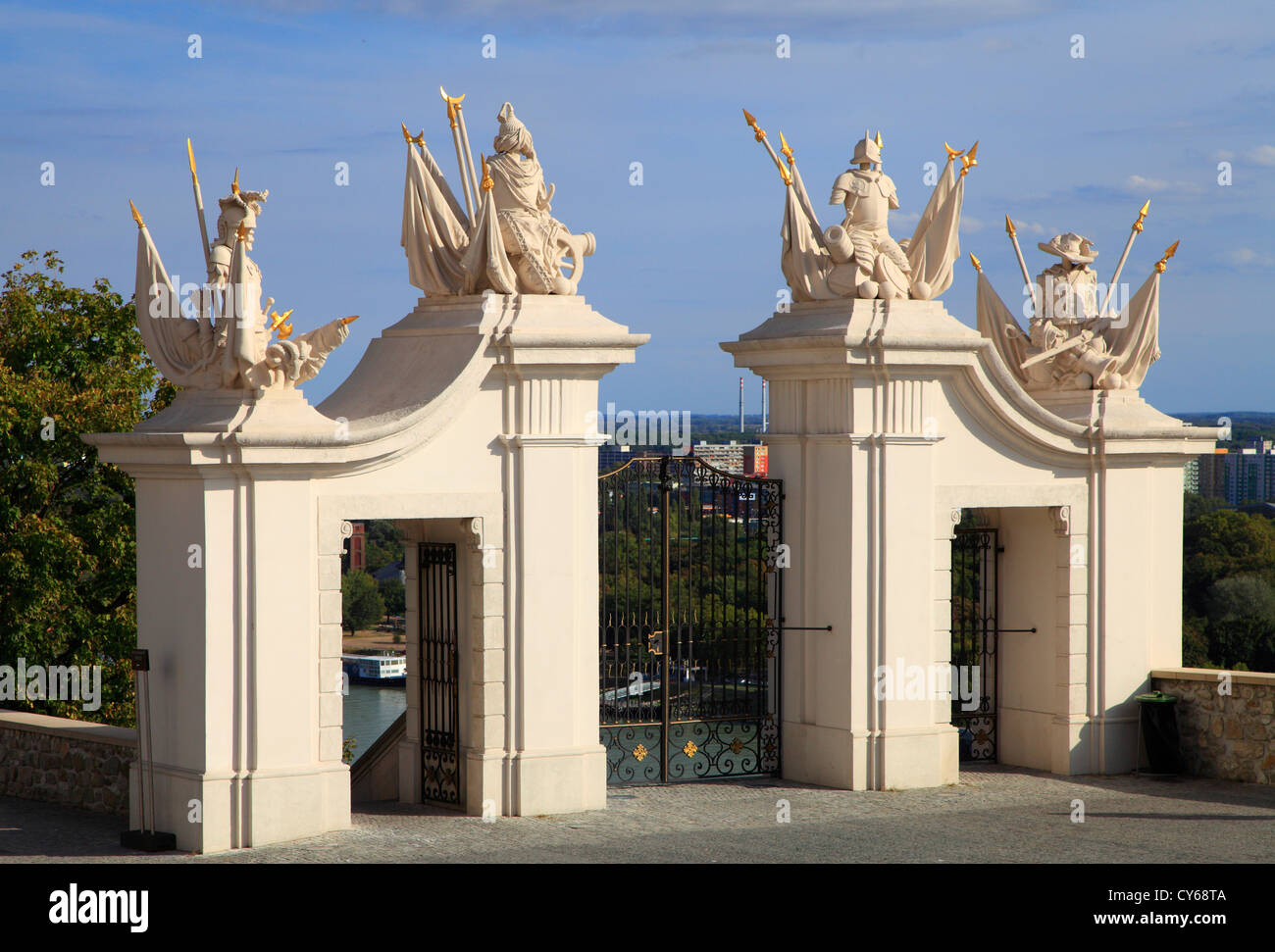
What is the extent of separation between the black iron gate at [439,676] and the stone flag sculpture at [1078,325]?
19.3 ft

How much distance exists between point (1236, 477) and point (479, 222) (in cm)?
5030

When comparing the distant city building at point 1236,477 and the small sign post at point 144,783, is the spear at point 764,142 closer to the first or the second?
the small sign post at point 144,783

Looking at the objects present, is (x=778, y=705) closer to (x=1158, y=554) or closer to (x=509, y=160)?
(x=1158, y=554)

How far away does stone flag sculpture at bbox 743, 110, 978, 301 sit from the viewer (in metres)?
15.7

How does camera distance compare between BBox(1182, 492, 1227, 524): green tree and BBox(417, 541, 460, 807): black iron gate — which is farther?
Result: BBox(1182, 492, 1227, 524): green tree

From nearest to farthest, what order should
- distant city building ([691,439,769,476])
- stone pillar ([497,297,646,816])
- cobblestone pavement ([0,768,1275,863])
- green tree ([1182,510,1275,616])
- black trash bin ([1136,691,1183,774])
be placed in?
cobblestone pavement ([0,768,1275,863]), stone pillar ([497,297,646,816]), distant city building ([691,439,769,476]), black trash bin ([1136,691,1183,774]), green tree ([1182,510,1275,616])

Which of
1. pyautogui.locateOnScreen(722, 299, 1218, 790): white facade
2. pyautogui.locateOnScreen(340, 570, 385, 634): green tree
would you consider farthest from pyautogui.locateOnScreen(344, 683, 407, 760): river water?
pyautogui.locateOnScreen(722, 299, 1218, 790): white facade

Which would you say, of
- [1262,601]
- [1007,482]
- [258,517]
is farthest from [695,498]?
[1262,601]

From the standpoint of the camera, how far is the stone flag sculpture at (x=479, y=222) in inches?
568

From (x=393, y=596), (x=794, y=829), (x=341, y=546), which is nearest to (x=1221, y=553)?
(x=393, y=596)

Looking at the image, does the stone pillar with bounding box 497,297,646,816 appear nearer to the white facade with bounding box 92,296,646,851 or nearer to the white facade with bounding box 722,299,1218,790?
the white facade with bounding box 92,296,646,851

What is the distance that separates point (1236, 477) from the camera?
5966 cm

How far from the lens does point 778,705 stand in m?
16.2

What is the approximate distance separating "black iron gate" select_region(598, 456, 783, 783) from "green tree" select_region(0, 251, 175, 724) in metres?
8.75
